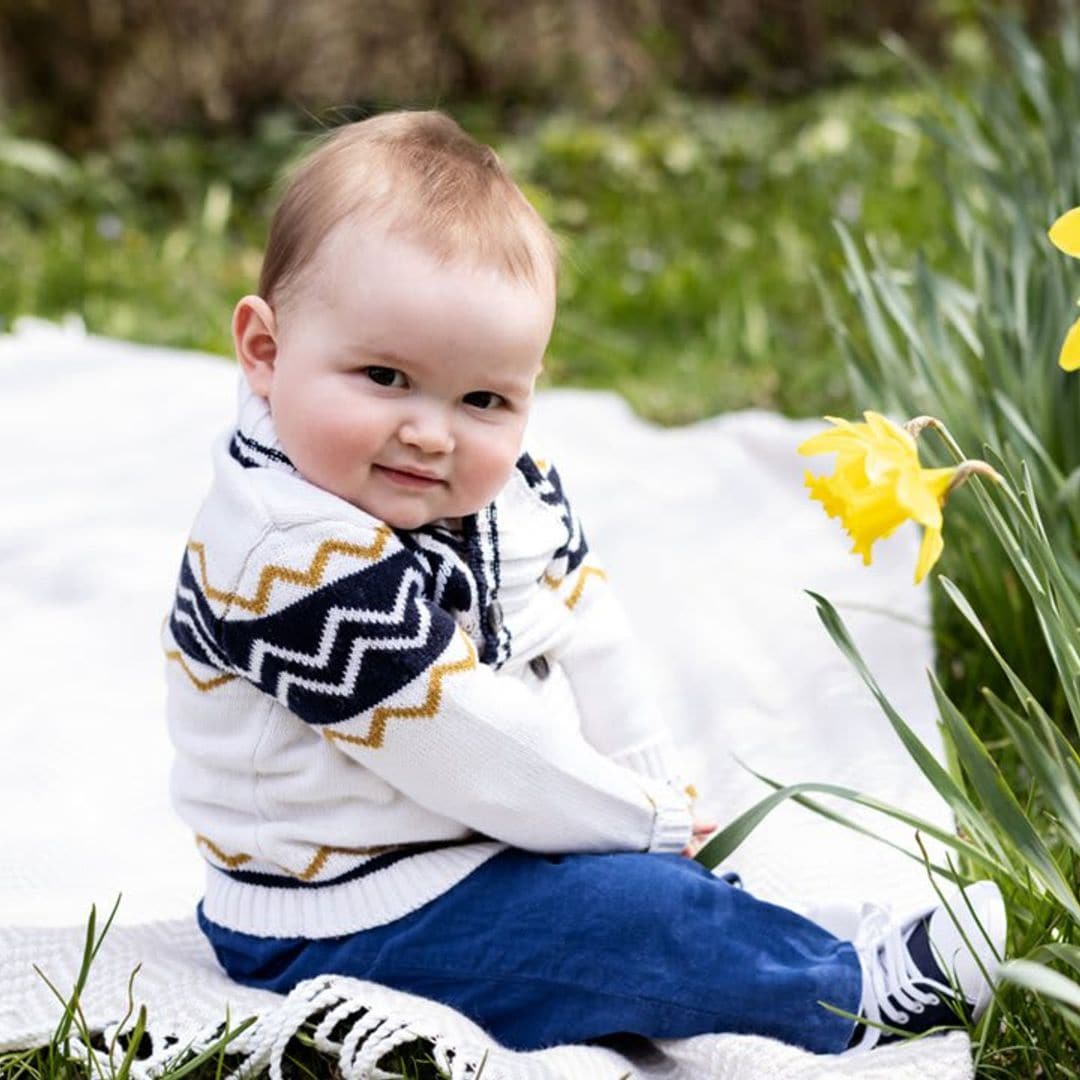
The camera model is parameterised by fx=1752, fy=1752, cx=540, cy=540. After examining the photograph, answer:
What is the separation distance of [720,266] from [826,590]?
6.11 feet

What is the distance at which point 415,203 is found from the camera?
1487 mm

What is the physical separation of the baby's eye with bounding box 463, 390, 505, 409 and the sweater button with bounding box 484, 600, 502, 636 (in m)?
0.19

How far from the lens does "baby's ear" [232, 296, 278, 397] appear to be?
157cm

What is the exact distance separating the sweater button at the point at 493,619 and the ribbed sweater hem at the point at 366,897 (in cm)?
19

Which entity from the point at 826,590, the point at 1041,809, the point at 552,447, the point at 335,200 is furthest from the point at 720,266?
the point at 335,200

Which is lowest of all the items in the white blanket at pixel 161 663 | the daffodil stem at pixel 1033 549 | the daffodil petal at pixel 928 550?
the white blanket at pixel 161 663

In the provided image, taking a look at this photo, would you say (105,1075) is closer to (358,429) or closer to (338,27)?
(358,429)

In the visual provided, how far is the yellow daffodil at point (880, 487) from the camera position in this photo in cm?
106

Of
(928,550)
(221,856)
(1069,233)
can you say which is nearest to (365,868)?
(221,856)

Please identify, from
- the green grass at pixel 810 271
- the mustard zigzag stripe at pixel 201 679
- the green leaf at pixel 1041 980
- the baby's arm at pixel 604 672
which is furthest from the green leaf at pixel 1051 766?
the mustard zigzag stripe at pixel 201 679

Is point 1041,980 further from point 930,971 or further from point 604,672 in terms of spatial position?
point 604,672

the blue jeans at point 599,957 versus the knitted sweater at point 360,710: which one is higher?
the knitted sweater at point 360,710

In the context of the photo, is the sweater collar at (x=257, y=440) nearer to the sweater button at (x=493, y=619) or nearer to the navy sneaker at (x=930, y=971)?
the sweater button at (x=493, y=619)

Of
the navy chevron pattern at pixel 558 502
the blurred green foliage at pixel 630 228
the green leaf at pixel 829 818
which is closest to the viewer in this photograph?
the green leaf at pixel 829 818
